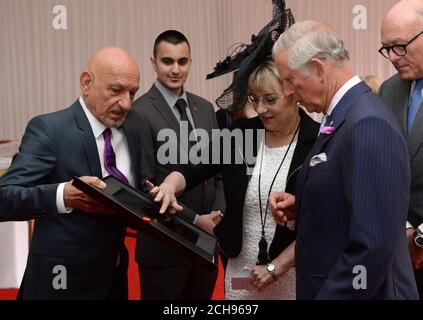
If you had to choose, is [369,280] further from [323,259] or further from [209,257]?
[209,257]

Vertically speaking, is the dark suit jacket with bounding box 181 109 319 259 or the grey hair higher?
the grey hair

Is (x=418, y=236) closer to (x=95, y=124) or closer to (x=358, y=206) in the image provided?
(x=358, y=206)

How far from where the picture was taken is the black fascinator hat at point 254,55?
2346 millimetres

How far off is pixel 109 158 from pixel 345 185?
0.98 m

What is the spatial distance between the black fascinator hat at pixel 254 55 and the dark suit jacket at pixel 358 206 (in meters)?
0.64

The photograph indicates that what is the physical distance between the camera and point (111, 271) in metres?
2.29

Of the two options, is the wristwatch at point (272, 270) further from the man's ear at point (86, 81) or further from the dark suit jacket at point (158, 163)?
the man's ear at point (86, 81)

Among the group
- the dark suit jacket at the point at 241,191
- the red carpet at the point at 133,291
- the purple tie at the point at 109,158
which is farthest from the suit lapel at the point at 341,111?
the red carpet at the point at 133,291

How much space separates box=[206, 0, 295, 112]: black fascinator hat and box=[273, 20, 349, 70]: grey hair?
1.84 ft

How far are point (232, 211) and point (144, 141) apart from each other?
29.8 inches

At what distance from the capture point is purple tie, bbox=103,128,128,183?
226 cm

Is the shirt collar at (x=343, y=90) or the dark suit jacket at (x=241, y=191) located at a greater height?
the shirt collar at (x=343, y=90)
